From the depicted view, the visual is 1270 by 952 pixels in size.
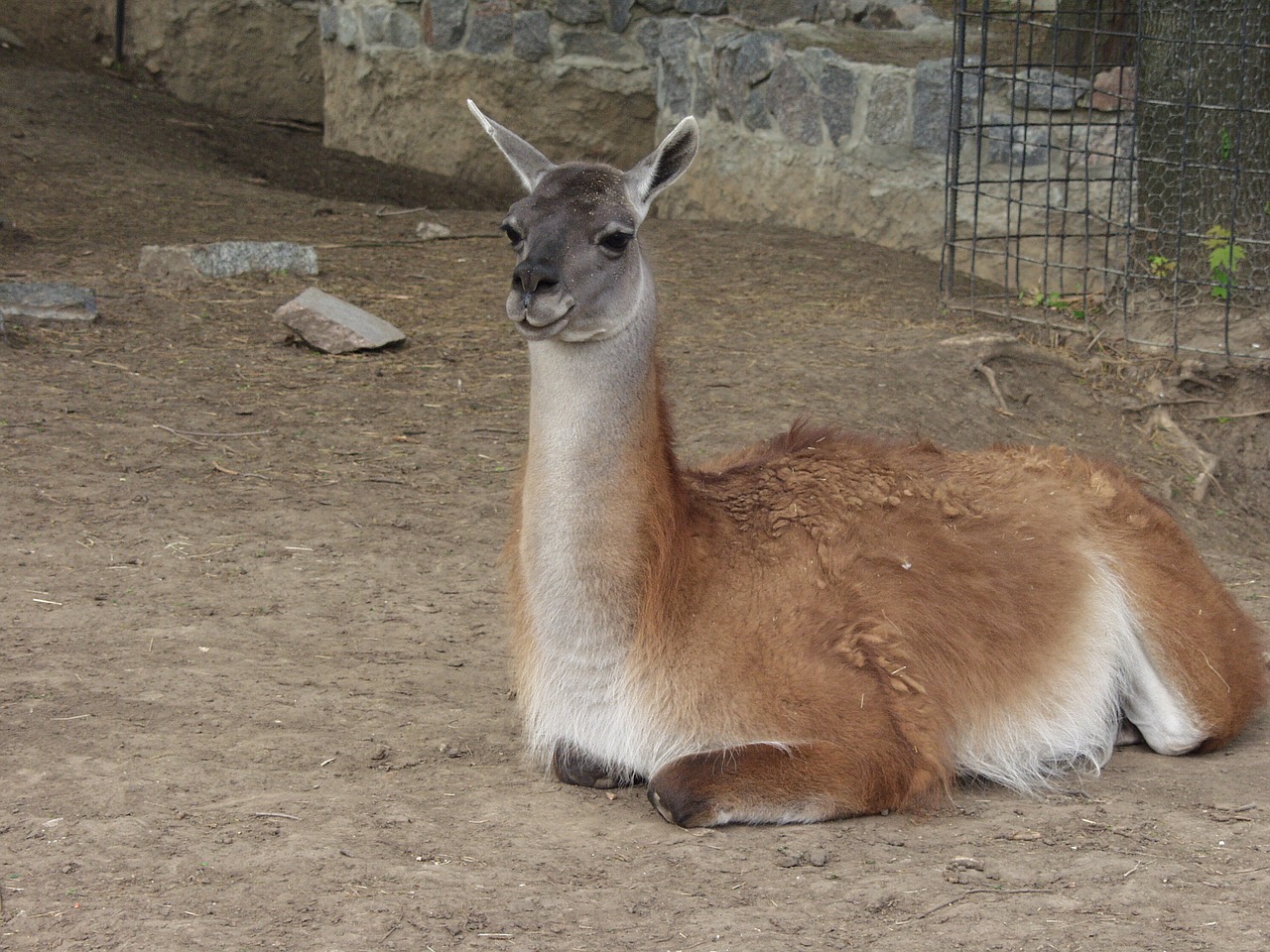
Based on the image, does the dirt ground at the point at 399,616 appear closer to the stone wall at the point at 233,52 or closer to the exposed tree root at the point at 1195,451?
the exposed tree root at the point at 1195,451

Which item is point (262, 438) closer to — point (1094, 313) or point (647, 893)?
point (647, 893)

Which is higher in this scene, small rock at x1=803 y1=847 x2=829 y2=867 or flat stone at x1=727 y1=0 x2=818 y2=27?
flat stone at x1=727 y1=0 x2=818 y2=27

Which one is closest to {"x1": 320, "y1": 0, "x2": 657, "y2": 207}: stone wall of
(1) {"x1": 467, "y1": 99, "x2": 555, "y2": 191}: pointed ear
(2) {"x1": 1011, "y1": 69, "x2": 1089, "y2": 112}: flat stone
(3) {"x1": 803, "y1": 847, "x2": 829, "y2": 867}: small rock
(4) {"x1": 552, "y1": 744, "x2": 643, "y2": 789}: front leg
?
(2) {"x1": 1011, "y1": 69, "x2": 1089, "y2": 112}: flat stone

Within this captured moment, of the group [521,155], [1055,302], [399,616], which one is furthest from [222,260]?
[1055,302]

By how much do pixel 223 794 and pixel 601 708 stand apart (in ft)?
2.89

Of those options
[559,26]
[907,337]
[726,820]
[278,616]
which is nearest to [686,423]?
[907,337]

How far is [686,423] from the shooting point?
628 cm

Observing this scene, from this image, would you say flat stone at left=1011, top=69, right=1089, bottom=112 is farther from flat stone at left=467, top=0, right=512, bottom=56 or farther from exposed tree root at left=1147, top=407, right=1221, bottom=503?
flat stone at left=467, top=0, right=512, bottom=56

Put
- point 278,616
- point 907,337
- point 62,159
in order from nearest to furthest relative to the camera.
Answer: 1. point 278,616
2. point 907,337
3. point 62,159

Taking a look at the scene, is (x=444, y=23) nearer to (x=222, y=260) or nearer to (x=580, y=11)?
(x=580, y=11)

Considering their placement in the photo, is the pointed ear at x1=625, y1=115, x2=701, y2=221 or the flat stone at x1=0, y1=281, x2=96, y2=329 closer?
the pointed ear at x1=625, y1=115, x2=701, y2=221

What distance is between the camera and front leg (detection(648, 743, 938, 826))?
10.4ft

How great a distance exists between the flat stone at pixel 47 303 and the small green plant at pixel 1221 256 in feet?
18.1

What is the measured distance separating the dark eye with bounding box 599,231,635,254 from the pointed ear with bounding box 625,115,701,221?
17 cm
